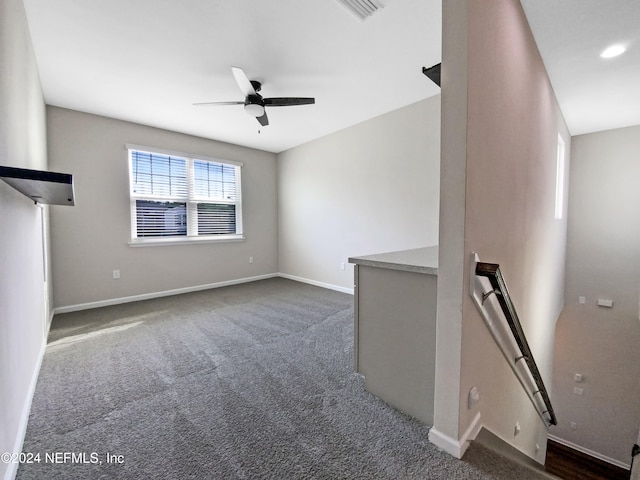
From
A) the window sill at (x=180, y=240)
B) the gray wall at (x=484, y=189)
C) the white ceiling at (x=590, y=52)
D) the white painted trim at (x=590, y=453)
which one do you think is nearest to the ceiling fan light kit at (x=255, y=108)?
the gray wall at (x=484, y=189)

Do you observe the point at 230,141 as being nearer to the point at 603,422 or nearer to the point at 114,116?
the point at 114,116

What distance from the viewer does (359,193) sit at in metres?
4.27

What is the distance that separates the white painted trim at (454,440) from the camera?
1297mm

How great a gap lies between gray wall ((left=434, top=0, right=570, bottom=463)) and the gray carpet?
1.20 ft

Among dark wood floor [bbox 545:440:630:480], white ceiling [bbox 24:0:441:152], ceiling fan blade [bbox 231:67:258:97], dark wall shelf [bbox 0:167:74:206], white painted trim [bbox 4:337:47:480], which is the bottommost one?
dark wood floor [bbox 545:440:630:480]

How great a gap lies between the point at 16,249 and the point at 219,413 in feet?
5.19

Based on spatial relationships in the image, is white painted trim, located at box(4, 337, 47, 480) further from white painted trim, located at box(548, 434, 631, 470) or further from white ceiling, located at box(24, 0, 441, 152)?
white painted trim, located at box(548, 434, 631, 470)

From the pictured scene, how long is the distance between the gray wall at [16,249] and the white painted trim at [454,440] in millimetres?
1928

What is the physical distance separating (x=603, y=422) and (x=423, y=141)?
558 cm

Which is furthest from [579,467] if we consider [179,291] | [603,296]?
[179,291]

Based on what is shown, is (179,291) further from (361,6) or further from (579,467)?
(579,467)

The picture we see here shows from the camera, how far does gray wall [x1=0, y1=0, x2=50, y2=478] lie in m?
1.28

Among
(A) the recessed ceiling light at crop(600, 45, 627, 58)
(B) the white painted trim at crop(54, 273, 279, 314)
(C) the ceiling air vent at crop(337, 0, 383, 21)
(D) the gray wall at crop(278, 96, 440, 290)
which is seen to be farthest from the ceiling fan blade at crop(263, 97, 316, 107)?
(B) the white painted trim at crop(54, 273, 279, 314)

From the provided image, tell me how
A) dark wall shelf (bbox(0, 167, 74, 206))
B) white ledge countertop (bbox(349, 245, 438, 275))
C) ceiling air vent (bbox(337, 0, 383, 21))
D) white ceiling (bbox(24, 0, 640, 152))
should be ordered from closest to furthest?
dark wall shelf (bbox(0, 167, 74, 206))
white ledge countertop (bbox(349, 245, 438, 275))
ceiling air vent (bbox(337, 0, 383, 21))
white ceiling (bbox(24, 0, 640, 152))
